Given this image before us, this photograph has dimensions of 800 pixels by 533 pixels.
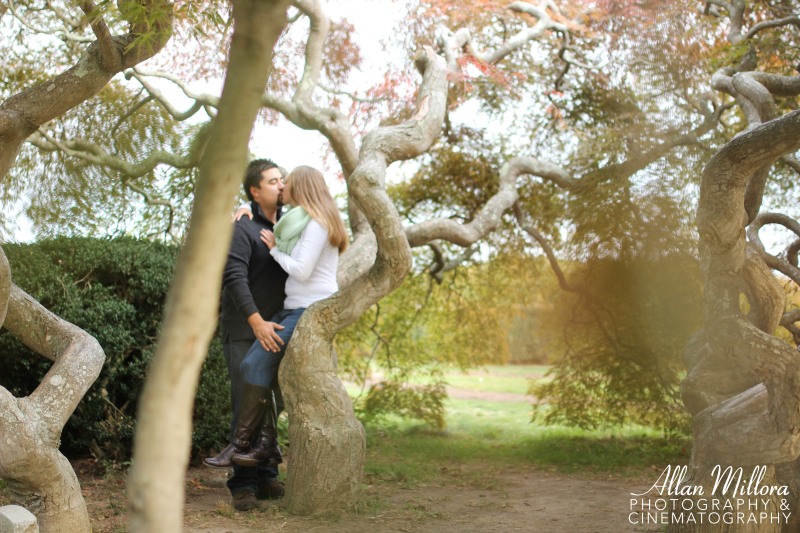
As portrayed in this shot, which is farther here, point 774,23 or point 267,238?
point 774,23

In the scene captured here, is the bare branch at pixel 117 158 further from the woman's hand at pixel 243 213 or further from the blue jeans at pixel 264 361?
the blue jeans at pixel 264 361

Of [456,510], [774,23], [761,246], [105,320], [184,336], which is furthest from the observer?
[774,23]

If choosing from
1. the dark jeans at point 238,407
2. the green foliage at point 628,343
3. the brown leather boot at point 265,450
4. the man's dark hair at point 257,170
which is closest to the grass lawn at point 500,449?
the green foliage at point 628,343

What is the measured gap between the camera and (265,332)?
4898 millimetres

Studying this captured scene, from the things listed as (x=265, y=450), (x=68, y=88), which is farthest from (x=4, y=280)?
(x=265, y=450)

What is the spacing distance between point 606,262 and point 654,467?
215 cm

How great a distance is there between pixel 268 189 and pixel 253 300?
2.64 ft

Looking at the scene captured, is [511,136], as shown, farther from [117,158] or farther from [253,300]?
[253,300]

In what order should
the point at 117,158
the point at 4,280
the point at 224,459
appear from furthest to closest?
the point at 117,158 → the point at 224,459 → the point at 4,280

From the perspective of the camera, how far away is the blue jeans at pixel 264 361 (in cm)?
493

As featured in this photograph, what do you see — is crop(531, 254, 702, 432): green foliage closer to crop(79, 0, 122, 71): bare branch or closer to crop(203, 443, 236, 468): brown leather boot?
crop(203, 443, 236, 468): brown leather boot

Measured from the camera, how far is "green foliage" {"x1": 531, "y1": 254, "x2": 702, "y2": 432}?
795 centimetres

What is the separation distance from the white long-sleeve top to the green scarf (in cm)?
4

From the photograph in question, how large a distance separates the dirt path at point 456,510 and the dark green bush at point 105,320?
706mm
